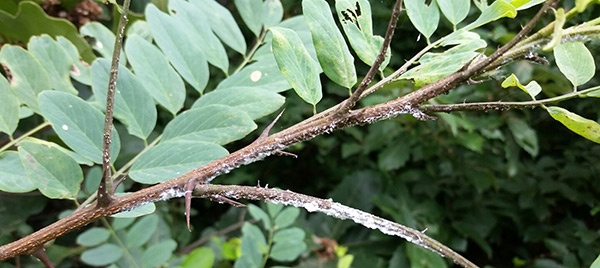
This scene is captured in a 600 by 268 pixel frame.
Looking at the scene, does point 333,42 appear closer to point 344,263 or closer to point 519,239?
point 344,263

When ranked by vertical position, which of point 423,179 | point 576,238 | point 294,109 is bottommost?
point 576,238

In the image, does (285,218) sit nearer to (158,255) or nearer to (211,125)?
(158,255)

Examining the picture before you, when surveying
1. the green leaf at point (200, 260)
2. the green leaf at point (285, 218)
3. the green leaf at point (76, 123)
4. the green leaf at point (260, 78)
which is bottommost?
the green leaf at point (200, 260)

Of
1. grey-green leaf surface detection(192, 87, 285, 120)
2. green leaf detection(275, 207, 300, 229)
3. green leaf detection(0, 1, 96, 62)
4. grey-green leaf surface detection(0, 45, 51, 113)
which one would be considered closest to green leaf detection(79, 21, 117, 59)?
green leaf detection(0, 1, 96, 62)

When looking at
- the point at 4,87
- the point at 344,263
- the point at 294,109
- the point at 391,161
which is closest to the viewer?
the point at 4,87

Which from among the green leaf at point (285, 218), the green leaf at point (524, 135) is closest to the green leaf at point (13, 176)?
the green leaf at point (285, 218)

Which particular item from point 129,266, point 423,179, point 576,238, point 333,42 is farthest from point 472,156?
point 333,42

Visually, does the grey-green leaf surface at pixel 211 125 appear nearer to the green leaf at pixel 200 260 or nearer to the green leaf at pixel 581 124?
the green leaf at pixel 581 124
